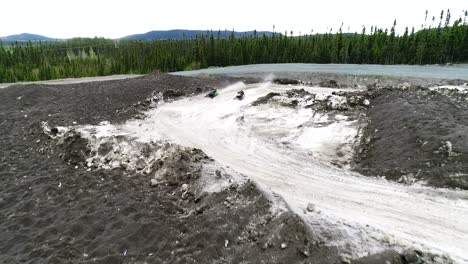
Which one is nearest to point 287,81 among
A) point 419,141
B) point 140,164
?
point 419,141

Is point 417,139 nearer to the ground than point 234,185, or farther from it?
farther from it

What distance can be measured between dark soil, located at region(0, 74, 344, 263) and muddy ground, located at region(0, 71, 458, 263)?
2 cm

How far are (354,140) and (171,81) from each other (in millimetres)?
13181

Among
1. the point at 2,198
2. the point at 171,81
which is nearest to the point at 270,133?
the point at 2,198

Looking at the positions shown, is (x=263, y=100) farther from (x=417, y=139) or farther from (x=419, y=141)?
(x=419, y=141)

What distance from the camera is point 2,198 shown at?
28.8 ft

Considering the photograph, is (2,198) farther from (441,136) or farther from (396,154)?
(441,136)

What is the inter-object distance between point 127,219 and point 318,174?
17.0 ft

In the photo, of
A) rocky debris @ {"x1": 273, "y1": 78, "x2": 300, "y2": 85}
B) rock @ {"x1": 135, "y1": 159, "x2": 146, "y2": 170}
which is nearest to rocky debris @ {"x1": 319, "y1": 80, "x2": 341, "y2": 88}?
rocky debris @ {"x1": 273, "y1": 78, "x2": 300, "y2": 85}

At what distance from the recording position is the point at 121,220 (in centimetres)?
733

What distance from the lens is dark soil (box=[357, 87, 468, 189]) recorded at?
8281 mm

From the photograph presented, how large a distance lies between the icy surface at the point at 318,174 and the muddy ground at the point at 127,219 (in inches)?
25.8

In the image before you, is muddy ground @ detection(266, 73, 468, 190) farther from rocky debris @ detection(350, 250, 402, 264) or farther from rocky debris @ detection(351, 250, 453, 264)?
rocky debris @ detection(350, 250, 402, 264)

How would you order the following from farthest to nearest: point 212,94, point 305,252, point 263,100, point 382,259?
1. point 212,94
2. point 263,100
3. point 305,252
4. point 382,259
